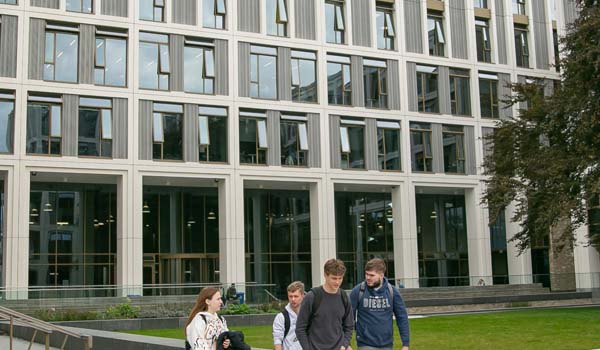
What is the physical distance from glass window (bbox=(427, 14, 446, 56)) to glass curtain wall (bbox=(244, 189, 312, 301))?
11.4 m

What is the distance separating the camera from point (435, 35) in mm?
47312

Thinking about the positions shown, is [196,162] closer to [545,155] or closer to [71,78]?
[71,78]

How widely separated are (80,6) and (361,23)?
51.5ft

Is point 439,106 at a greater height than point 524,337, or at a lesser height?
greater

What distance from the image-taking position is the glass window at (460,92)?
4728 centimetres

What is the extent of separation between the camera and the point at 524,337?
60.6 feet

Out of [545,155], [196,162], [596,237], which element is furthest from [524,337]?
[196,162]

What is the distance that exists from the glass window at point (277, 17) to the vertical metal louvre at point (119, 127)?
922 centimetres

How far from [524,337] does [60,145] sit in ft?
83.4

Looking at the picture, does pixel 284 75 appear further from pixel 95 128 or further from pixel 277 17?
pixel 95 128

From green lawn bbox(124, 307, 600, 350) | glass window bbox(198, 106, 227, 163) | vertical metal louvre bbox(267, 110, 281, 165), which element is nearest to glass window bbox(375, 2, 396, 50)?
vertical metal louvre bbox(267, 110, 281, 165)

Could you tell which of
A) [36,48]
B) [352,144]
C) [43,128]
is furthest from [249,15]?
[43,128]

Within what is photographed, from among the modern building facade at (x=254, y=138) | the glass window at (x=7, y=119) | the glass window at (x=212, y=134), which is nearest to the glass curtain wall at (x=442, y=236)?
the modern building facade at (x=254, y=138)

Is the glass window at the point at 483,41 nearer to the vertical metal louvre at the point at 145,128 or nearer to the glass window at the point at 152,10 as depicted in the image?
the glass window at the point at 152,10
